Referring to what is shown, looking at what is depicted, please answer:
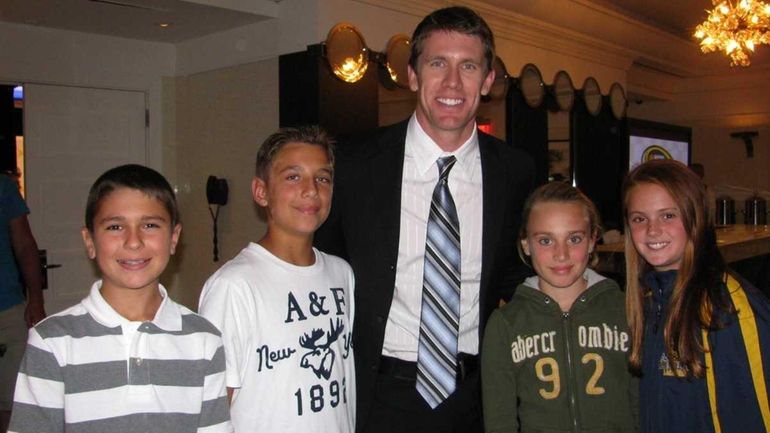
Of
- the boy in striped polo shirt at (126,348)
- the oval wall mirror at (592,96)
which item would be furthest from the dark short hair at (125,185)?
the oval wall mirror at (592,96)

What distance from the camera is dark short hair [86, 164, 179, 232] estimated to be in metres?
1.53

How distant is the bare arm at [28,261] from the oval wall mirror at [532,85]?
13.2 ft

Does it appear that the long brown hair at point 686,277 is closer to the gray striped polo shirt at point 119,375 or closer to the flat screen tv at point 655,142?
the gray striped polo shirt at point 119,375

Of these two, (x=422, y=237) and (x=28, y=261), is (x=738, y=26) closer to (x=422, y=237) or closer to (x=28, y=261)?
(x=422, y=237)

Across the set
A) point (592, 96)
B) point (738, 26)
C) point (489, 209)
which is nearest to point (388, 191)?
point (489, 209)

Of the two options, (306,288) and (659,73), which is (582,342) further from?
(659,73)

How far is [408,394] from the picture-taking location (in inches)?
70.9

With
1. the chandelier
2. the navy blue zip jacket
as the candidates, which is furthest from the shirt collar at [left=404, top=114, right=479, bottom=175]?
the chandelier

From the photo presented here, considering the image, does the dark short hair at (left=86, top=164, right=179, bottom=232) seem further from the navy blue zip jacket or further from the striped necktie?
the navy blue zip jacket

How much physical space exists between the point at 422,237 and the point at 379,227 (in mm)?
121

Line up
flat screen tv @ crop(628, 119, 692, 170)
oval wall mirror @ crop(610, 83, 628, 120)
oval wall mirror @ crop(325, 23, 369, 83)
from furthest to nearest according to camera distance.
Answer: oval wall mirror @ crop(610, 83, 628, 120) < flat screen tv @ crop(628, 119, 692, 170) < oval wall mirror @ crop(325, 23, 369, 83)

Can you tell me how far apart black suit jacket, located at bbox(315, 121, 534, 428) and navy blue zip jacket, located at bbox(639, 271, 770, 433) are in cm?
Result: 46

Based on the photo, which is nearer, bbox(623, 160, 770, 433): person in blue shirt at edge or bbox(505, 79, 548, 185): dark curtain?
bbox(623, 160, 770, 433): person in blue shirt at edge

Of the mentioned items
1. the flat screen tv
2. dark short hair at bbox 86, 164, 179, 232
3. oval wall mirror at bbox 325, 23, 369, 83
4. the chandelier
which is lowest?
dark short hair at bbox 86, 164, 179, 232
